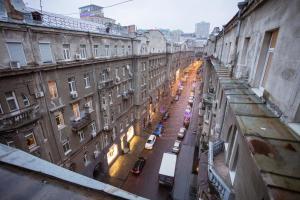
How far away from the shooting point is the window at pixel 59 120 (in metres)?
12.0

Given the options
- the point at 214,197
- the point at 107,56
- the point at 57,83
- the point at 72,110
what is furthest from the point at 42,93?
the point at 214,197

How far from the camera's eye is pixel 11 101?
9031mm

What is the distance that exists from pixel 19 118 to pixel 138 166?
14.7 m

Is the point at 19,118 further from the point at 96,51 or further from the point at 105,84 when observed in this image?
the point at 96,51

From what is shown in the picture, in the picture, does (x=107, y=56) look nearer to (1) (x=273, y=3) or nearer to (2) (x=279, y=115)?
(1) (x=273, y=3)

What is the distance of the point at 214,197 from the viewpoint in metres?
5.95

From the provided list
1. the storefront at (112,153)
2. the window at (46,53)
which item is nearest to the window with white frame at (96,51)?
the window at (46,53)

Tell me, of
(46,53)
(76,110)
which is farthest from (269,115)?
(76,110)

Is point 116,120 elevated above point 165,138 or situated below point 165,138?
above

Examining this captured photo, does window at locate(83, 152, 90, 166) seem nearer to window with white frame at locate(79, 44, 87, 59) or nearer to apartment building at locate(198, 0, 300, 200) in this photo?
window with white frame at locate(79, 44, 87, 59)

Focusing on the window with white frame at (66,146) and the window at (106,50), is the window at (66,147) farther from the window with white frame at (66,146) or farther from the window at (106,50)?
the window at (106,50)

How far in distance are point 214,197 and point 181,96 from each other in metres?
44.2

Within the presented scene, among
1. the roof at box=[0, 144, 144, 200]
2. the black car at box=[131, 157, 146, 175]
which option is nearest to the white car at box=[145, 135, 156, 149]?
the black car at box=[131, 157, 146, 175]

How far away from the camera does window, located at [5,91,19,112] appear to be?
8856 millimetres
